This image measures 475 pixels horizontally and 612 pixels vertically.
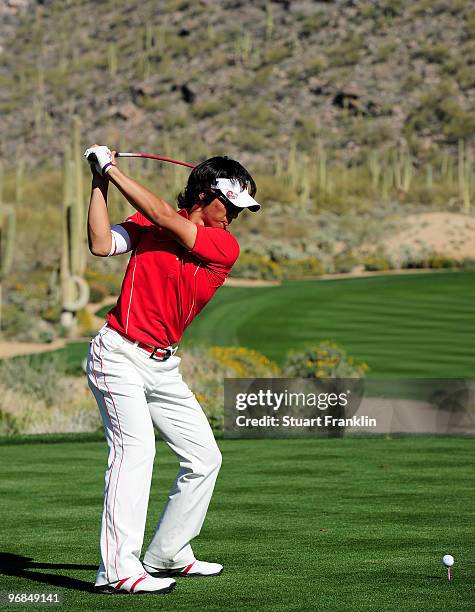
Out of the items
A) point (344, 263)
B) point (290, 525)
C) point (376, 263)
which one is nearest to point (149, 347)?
point (290, 525)

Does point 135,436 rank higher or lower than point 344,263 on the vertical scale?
lower

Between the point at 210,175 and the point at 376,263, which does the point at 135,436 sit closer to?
the point at 210,175

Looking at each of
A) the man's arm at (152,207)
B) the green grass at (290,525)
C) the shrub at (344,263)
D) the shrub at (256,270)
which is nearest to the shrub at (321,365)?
the green grass at (290,525)

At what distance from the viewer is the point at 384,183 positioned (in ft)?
202

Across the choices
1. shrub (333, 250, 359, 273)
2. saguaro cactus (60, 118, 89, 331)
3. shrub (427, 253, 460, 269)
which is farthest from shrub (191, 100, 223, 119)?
saguaro cactus (60, 118, 89, 331)

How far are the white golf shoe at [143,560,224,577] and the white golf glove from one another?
2.01 metres

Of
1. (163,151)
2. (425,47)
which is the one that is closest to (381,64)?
(425,47)

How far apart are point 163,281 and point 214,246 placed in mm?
292

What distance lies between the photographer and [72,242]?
30.1 meters

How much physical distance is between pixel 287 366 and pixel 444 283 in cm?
1663

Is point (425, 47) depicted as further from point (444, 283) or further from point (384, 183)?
point (444, 283)

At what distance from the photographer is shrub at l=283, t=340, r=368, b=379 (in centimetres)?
2011

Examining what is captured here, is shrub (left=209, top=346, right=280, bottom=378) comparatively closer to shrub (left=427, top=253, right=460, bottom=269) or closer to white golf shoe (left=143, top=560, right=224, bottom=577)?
white golf shoe (left=143, top=560, right=224, bottom=577)

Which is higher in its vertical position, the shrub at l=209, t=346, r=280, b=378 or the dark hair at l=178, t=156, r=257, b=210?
the dark hair at l=178, t=156, r=257, b=210
